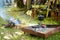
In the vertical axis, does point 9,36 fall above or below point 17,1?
below

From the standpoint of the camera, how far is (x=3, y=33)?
10.3 ft

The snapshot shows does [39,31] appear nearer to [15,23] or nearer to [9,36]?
[9,36]

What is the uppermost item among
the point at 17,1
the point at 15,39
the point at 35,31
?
the point at 17,1

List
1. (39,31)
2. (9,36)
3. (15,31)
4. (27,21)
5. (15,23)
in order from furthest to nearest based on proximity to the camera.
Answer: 1. (27,21)
2. (15,23)
3. (15,31)
4. (9,36)
5. (39,31)

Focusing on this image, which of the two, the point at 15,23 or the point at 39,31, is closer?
the point at 39,31

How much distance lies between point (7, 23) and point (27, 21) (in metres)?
0.53

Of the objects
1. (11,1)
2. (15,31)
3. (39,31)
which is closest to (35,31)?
(39,31)

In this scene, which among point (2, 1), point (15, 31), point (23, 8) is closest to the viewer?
point (15, 31)

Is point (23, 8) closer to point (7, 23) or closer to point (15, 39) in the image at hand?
point (7, 23)

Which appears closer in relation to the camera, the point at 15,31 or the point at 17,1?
the point at 15,31

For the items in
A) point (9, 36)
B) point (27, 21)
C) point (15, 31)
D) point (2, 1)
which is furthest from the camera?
point (2, 1)

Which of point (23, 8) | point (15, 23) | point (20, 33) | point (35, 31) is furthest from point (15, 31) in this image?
point (23, 8)

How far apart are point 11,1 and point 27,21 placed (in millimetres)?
2105

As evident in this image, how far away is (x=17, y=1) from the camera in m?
5.20
